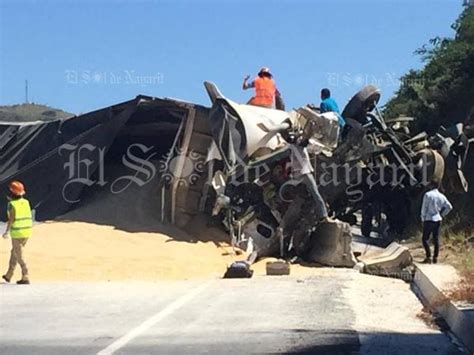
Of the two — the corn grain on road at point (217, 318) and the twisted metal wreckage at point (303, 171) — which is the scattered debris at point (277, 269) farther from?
the twisted metal wreckage at point (303, 171)

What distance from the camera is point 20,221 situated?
47.0 ft

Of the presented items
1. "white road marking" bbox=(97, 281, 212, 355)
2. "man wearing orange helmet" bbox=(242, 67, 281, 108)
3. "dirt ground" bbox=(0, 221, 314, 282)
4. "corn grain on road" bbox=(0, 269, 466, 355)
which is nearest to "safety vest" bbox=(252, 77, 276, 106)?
"man wearing orange helmet" bbox=(242, 67, 281, 108)

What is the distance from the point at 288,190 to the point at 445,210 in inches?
123

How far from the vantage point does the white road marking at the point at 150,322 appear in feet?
27.5

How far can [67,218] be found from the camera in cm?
1980

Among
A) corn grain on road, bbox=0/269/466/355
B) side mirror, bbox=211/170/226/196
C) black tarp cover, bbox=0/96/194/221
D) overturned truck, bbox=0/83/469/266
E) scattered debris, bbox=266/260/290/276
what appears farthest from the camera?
black tarp cover, bbox=0/96/194/221

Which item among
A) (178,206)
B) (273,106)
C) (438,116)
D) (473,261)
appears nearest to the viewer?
(473,261)

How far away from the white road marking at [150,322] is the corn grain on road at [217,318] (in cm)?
1

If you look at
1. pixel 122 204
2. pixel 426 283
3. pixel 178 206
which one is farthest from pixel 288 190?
pixel 426 283

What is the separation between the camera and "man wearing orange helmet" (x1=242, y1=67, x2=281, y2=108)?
21.0 m

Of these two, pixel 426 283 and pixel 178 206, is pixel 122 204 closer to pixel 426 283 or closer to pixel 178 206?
pixel 178 206

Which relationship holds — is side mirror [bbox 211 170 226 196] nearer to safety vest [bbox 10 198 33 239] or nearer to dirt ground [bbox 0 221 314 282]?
dirt ground [bbox 0 221 314 282]

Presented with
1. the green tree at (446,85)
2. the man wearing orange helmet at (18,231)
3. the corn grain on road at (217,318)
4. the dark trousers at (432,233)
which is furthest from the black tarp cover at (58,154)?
the green tree at (446,85)

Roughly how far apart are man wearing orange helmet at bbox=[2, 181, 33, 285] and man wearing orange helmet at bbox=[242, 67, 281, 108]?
25.4ft
